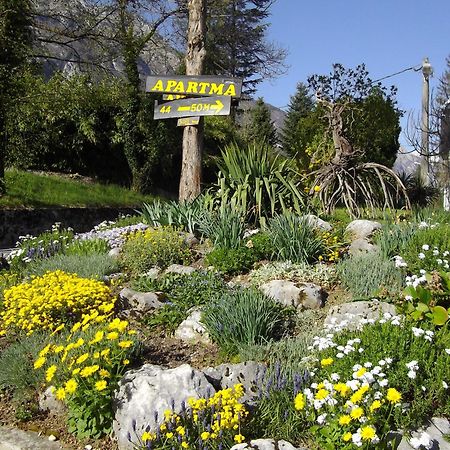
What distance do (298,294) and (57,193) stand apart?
11945mm

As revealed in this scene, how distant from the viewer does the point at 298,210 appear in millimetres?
7168

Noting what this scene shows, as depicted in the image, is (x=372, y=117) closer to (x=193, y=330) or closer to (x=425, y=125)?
(x=425, y=125)

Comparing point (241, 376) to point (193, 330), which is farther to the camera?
point (193, 330)

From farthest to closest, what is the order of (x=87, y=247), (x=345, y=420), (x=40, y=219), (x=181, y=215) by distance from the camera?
1. (x=40, y=219)
2. (x=181, y=215)
3. (x=87, y=247)
4. (x=345, y=420)

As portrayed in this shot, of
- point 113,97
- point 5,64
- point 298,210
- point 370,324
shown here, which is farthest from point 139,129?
point 370,324

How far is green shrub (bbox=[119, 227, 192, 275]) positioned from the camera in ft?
21.3

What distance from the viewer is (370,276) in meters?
5.20

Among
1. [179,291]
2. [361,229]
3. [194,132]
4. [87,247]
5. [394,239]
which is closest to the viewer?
[179,291]

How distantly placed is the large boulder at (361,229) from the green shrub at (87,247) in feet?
10.4

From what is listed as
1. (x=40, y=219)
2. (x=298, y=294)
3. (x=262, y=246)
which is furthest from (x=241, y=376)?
(x=40, y=219)

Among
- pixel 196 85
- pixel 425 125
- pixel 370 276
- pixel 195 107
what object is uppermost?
pixel 425 125

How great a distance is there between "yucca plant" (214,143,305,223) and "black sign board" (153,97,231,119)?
0.93 metres

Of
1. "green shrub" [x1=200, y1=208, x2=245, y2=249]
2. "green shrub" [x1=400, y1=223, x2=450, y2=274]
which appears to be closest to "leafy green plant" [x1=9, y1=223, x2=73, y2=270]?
"green shrub" [x1=200, y1=208, x2=245, y2=249]

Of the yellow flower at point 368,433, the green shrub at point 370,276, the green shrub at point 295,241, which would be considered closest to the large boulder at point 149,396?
the yellow flower at point 368,433
